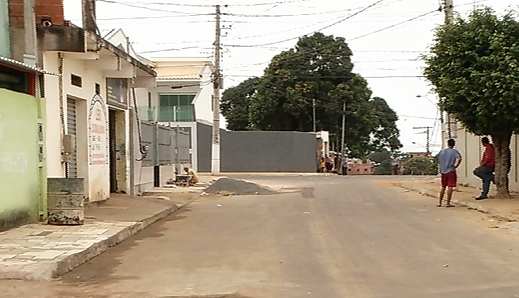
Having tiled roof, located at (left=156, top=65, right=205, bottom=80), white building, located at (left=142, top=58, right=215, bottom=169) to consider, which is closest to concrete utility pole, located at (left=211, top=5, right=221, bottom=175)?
white building, located at (left=142, top=58, right=215, bottom=169)

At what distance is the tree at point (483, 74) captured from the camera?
52.7 ft

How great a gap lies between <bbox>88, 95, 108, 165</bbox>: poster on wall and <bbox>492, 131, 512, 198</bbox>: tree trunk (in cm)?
1050

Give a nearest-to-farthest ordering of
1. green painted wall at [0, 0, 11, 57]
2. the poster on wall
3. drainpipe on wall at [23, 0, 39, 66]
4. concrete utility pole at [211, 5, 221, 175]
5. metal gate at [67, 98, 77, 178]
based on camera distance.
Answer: green painted wall at [0, 0, 11, 57] < drainpipe on wall at [23, 0, 39, 66] < metal gate at [67, 98, 77, 178] < the poster on wall < concrete utility pole at [211, 5, 221, 175]

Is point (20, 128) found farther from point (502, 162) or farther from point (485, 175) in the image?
point (502, 162)

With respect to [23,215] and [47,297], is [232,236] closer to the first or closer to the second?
[23,215]

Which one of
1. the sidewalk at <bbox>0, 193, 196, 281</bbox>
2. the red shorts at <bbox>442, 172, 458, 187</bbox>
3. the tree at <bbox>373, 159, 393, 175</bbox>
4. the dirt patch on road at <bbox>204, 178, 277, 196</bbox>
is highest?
the red shorts at <bbox>442, 172, 458, 187</bbox>

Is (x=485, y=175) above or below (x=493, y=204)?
above

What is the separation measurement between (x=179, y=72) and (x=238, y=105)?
70.9ft

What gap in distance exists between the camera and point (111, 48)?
1614 centimetres

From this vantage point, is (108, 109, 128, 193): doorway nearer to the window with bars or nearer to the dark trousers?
the dark trousers

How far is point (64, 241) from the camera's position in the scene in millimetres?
10539

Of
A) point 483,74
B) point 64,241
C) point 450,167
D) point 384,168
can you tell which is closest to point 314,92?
point 384,168

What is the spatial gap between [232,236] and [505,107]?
803 cm

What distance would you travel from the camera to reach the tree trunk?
698 inches
